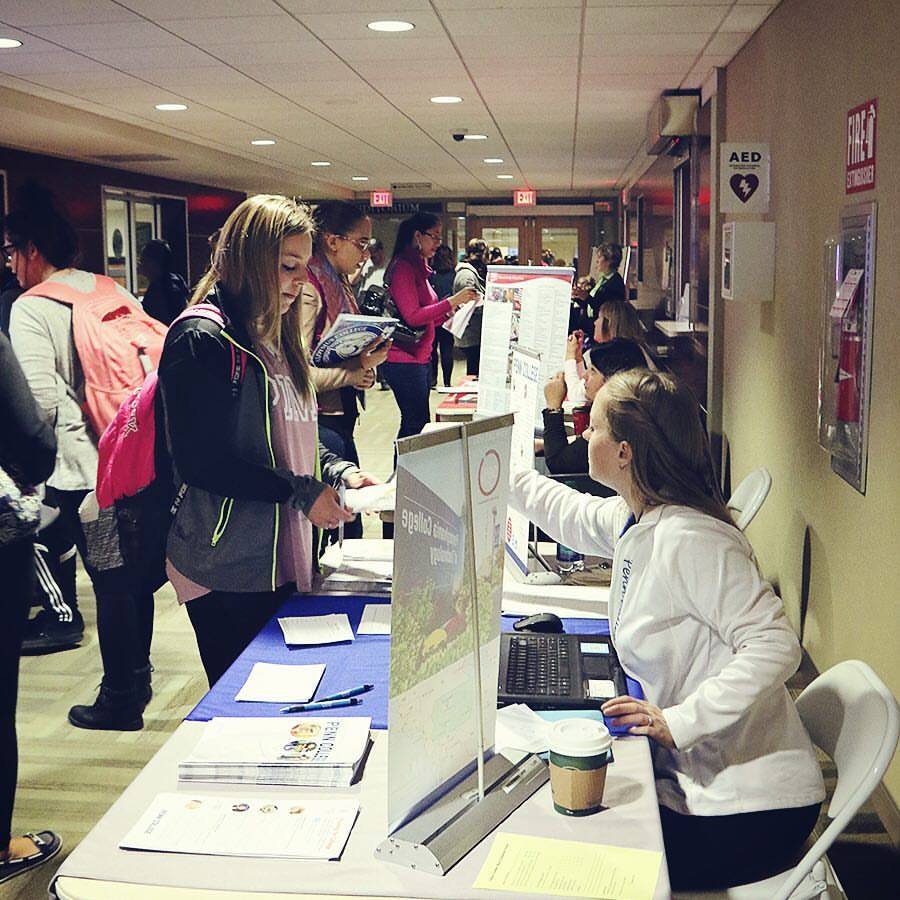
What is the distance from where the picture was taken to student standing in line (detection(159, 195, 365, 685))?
2.48m

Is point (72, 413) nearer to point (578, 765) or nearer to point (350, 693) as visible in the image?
point (350, 693)

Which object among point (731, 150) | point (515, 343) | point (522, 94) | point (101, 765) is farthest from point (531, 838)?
point (522, 94)

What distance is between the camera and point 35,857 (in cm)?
290

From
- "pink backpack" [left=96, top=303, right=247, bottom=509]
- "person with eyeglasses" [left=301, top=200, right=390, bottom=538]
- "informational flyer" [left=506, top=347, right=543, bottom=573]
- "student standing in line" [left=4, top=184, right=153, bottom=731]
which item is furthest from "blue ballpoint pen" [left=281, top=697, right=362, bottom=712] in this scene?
"person with eyeglasses" [left=301, top=200, right=390, bottom=538]

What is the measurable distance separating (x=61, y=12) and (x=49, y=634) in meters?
2.60

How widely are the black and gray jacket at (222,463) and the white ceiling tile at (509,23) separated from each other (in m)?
2.92

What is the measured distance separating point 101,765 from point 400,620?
243 cm

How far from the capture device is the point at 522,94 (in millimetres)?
7660

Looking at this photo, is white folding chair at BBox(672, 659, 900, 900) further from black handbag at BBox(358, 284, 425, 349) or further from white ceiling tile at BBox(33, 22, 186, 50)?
white ceiling tile at BBox(33, 22, 186, 50)

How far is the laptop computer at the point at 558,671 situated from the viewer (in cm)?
203

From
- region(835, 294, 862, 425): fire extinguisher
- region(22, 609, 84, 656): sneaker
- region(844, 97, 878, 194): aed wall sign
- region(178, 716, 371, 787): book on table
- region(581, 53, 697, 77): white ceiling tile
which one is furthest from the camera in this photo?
region(581, 53, 697, 77): white ceiling tile

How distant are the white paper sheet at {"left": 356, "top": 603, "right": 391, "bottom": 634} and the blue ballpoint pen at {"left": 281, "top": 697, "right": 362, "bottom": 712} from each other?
15.1 inches

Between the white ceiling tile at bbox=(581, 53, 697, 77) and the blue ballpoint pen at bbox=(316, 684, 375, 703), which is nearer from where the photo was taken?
the blue ballpoint pen at bbox=(316, 684, 375, 703)

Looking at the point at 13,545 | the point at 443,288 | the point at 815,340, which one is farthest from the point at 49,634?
the point at 443,288
